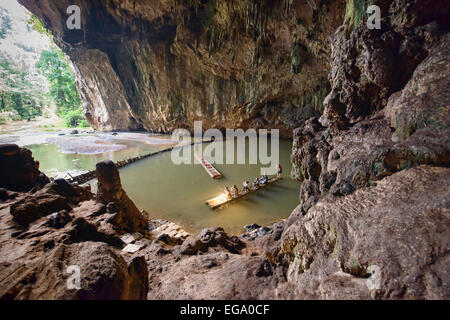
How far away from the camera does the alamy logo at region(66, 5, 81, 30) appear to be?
19.4m

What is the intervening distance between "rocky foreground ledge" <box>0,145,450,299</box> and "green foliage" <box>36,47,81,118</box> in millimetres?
41954

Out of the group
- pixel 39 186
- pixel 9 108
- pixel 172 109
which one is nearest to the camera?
pixel 39 186

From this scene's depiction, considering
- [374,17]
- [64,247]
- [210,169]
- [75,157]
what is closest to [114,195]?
[64,247]

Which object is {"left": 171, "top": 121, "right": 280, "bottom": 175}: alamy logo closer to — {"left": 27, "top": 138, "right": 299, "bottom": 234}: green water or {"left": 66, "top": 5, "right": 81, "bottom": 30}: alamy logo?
{"left": 27, "top": 138, "right": 299, "bottom": 234}: green water

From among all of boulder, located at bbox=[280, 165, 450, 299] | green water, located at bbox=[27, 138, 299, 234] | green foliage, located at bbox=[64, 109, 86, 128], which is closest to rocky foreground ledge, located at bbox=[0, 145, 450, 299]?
boulder, located at bbox=[280, 165, 450, 299]

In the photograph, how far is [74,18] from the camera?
20.3 metres

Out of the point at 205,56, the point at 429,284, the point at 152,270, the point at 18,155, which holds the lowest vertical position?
the point at 152,270

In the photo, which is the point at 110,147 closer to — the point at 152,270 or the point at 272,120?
the point at 272,120

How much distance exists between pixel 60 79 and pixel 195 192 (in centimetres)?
4082

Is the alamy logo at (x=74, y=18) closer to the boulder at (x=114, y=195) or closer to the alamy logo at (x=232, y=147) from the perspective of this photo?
the alamy logo at (x=232, y=147)
